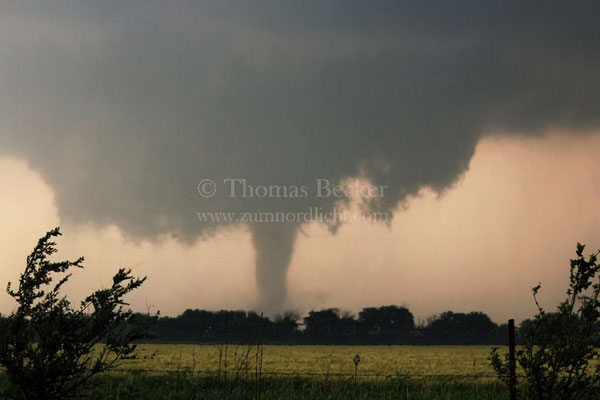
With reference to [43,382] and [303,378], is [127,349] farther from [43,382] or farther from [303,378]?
[303,378]

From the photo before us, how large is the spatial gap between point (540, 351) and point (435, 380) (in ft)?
40.3

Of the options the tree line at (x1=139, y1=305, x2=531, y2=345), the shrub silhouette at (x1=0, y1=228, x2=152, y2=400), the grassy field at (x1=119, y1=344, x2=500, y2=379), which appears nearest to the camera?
the shrub silhouette at (x1=0, y1=228, x2=152, y2=400)

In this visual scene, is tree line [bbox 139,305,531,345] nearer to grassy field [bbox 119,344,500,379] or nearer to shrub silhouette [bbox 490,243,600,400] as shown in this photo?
grassy field [bbox 119,344,500,379]

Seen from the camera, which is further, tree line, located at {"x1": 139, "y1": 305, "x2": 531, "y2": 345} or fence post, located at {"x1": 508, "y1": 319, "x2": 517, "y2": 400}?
tree line, located at {"x1": 139, "y1": 305, "x2": 531, "y2": 345}

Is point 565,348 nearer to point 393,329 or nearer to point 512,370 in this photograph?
point 512,370

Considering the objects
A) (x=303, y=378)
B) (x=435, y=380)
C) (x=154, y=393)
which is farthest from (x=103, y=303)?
(x=435, y=380)

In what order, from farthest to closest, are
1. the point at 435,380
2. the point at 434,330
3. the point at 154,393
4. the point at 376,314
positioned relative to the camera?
the point at 376,314
the point at 434,330
the point at 435,380
the point at 154,393

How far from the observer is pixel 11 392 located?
718cm

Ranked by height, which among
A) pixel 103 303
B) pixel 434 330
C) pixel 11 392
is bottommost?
pixel 434 330

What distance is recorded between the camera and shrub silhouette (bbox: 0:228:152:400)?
7.00 meters

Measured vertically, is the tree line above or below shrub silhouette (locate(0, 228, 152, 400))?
below

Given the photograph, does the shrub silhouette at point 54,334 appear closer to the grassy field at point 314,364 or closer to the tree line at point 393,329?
the grassy field at point 314,364

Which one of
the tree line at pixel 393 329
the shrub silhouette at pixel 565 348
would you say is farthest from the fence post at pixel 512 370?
the tree line at pixel 393 329

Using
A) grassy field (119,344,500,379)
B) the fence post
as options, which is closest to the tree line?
grassy field (119,344,500,379)
